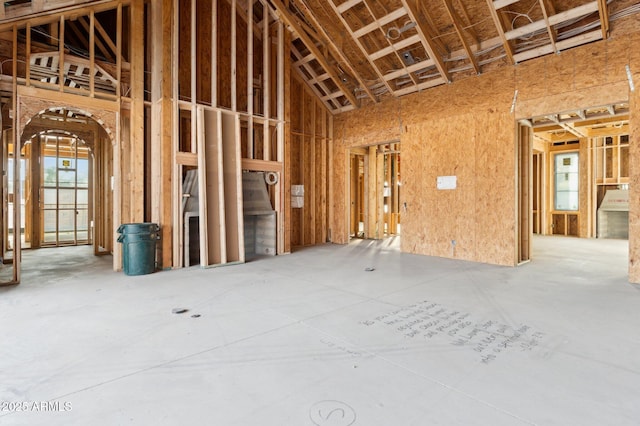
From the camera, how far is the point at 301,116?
9133mm

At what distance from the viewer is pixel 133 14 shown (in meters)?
5.93

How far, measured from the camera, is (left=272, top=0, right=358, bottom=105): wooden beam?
23.1 feet

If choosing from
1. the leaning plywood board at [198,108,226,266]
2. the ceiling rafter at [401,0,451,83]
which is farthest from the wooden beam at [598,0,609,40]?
the leaning plywood board at [198,108,226,266]

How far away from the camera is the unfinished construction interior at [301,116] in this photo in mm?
5348

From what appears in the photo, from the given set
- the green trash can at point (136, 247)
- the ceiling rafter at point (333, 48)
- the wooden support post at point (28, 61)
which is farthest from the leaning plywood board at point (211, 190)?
the ceiling rafter at point (333, 48)

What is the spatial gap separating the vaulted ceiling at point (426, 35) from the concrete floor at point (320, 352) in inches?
158

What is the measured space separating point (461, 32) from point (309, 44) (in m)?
3.14

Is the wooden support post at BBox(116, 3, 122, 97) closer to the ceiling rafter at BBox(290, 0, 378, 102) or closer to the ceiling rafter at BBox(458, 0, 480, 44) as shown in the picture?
the ceiling rafter at BBox(290, 0, 378, 102)

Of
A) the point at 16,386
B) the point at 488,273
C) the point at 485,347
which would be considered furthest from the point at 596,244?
the point at 16,386

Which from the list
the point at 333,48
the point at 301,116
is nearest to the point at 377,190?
the point at 301,116

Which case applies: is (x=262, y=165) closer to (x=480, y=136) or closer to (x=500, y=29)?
(x=480, y=136)

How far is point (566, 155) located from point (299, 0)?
10.4 m

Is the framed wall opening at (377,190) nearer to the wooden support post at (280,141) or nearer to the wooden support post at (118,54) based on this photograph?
the wooden support post at (280,141)

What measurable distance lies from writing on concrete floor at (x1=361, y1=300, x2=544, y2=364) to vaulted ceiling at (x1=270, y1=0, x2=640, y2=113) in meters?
4.81
